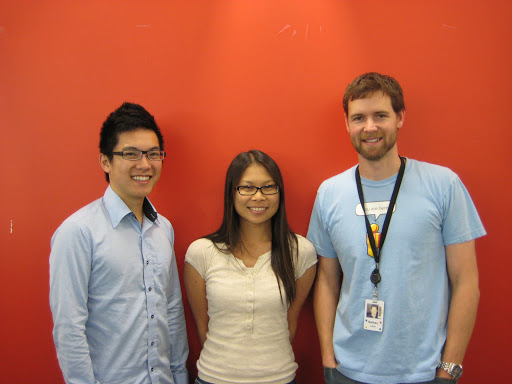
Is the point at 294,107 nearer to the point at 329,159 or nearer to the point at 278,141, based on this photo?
the point at 278,141

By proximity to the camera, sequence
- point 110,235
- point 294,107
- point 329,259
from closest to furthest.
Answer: point 110,235 → point 329,259 → point 294,107

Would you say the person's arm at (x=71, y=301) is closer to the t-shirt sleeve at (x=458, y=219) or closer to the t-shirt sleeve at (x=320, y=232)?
the t-shirt sleeve at (x=320, y=232)

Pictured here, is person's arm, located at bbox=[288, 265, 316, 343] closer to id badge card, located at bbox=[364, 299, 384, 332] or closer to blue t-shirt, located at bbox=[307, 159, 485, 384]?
blue t-shirt, located at bbox=[307, 159, 485, 384]

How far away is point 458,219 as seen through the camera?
1.74 metres

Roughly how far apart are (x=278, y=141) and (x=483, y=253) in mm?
1331

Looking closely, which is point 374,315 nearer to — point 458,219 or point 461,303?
point 461,303

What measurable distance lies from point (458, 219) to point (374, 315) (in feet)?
1.93

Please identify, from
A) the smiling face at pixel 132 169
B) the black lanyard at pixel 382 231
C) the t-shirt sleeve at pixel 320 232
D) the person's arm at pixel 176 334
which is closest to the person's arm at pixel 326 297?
the t-shirt sleeve at pixel 320 232

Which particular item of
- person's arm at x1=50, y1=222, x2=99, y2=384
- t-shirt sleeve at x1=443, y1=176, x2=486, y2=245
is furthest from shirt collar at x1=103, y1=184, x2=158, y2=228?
t-shirt sleeve at x1=443, y1=176, x2=486, y2=245

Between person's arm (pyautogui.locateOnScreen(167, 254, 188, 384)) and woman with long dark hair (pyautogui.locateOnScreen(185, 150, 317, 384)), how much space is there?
86mm

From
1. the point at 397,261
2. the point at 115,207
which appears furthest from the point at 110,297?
the point at 397,261

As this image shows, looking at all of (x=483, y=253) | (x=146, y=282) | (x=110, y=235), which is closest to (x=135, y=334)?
(x=146, y=282)

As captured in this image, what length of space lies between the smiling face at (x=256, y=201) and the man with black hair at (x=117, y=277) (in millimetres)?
446

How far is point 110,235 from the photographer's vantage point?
1761mm
